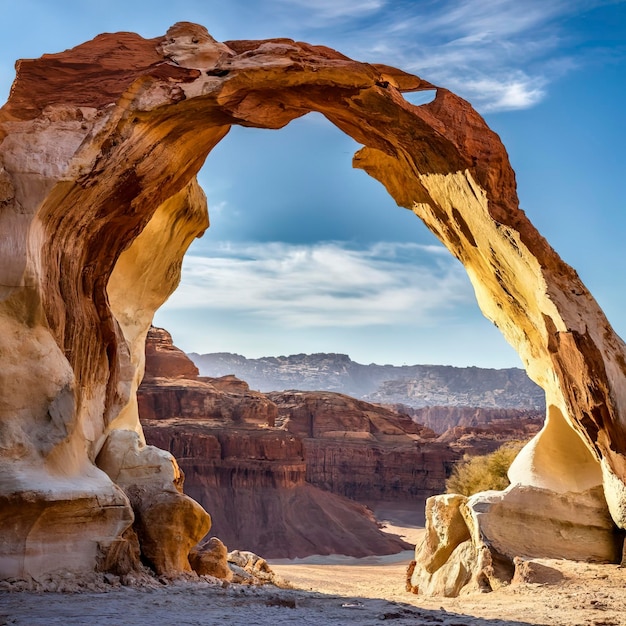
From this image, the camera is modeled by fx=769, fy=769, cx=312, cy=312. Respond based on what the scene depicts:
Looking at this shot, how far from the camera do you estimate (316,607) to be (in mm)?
9344

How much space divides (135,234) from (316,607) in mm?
7498

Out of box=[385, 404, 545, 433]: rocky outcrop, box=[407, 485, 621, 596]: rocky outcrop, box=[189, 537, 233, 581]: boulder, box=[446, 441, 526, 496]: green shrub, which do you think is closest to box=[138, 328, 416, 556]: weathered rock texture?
box=[446, 441, 526, 496]: green shrub

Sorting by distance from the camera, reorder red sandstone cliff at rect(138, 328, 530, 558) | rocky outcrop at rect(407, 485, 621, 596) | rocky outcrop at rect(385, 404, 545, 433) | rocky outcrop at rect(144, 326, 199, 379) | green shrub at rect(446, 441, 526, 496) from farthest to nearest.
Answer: rocky outcrop at rect(385, 404, 545, 433), rocky outcrop at rect(144, 326, 199, 379), red sandstone cliff at rect(138, 328, 530, 558), green shrub at rect(446, 441, 526, 496), rocky outcrop at rect(407, 485, 621, 596)

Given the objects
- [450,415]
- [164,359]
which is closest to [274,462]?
[164,359]

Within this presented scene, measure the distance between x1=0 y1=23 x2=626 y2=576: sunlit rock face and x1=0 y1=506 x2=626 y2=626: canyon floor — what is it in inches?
50.0

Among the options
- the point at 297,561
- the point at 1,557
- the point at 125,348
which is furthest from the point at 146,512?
the point at 297,561

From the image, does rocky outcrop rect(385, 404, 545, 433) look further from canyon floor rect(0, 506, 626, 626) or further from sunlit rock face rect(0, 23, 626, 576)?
canyon floor rect(0, 506, 626, 626)

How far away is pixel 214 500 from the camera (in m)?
45.7

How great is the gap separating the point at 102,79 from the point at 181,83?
1.21 meters

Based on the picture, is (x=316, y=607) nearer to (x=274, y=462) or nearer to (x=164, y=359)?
(x=274, y=462)

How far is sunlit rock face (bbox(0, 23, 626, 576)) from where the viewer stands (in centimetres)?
1025

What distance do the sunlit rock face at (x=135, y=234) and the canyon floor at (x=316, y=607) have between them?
1.27m

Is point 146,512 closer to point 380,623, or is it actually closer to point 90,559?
point 90,559

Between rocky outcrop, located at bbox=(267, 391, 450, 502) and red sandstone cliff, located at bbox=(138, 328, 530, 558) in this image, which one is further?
rocky outcrop, located at bbox=(267, 391, 450, 502)
